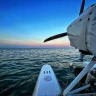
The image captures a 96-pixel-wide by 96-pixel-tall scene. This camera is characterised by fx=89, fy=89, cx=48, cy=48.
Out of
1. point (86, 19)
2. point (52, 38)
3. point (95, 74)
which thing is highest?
point (86, 19)

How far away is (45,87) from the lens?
4062 millimetres

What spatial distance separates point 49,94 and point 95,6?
3.29 m

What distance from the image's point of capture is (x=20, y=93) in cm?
512

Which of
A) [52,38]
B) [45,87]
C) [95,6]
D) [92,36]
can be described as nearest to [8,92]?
[45,87]

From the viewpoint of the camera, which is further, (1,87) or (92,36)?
(1,87)

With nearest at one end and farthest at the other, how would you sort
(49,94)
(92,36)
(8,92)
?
(92,36), (49,94), (8,92)

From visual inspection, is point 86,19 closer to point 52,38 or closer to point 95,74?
point 52,38

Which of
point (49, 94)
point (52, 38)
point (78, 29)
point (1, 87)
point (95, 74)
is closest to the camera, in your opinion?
point (78, 29)

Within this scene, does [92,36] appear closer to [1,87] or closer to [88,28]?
[88,28]

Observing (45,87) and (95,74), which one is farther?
(95,74)

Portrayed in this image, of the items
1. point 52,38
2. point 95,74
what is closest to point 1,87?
point 52,38

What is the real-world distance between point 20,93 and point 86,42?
492 centimetres

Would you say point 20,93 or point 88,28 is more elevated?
point 88,28

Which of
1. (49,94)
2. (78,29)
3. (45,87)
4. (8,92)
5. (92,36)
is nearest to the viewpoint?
(92,36)
